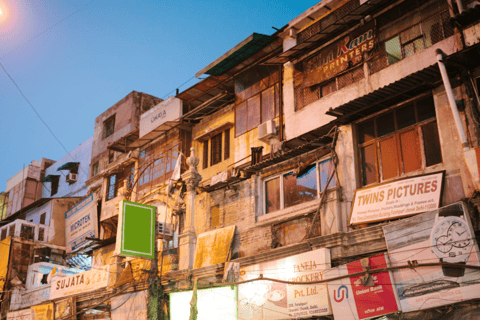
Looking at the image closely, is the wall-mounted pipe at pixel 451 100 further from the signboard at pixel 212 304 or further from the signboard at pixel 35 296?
the signboard at pixel 35 296

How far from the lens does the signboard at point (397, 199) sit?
1081 cm

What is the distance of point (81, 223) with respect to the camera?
84.5ft

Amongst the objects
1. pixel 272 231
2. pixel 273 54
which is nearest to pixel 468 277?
pixel 272 231

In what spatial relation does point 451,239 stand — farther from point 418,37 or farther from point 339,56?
point 339,56

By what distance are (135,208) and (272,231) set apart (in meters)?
5.91

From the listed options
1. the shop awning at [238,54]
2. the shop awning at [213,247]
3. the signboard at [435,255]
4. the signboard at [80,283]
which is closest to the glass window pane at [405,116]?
the signboard at [435,255]

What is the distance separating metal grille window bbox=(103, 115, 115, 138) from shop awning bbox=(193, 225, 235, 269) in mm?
13313

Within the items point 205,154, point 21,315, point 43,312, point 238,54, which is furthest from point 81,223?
point 238,54

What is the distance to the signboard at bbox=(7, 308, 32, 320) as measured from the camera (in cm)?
2292

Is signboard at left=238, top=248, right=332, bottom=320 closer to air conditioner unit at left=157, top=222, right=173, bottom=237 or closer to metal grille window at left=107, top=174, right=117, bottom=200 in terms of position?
air conditioner unit at left=157, top=222, right=173, bottom=237

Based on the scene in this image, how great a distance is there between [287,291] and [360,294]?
8.17ft

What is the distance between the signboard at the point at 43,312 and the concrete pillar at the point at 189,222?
8517 mm

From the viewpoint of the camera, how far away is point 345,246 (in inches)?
482

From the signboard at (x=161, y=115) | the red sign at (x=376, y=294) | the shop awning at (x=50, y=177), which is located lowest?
the red sign at (x=376, y=294)
